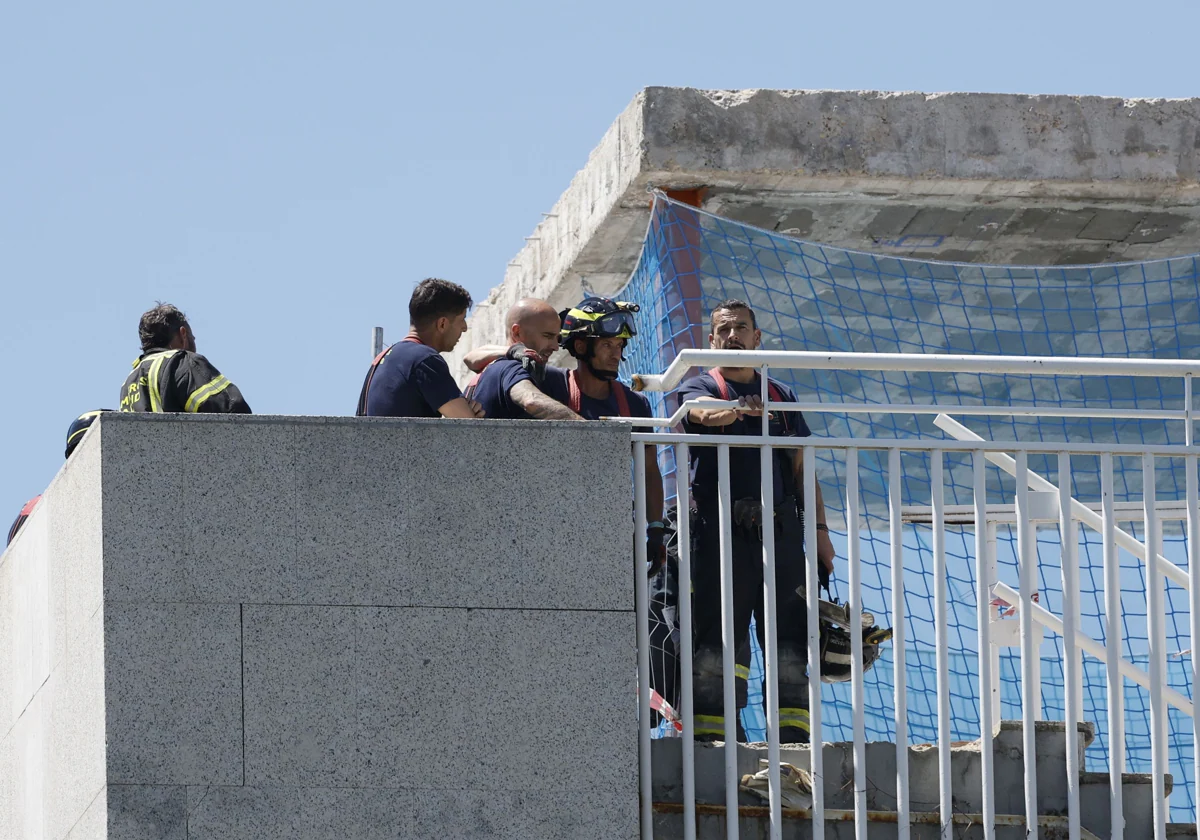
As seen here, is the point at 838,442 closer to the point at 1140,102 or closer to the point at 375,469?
the point at 375,469

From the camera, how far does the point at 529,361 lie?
7.26 metres

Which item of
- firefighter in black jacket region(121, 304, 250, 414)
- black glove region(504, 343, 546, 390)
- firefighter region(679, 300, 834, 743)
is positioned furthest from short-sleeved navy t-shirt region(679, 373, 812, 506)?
firefighter in black jacket region(121, 304, 250, 414)

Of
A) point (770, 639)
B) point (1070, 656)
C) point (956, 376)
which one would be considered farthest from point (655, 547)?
point (956, 376)

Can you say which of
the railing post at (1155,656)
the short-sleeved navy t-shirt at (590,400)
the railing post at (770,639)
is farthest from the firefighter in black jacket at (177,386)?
the railing post at (1155,656)

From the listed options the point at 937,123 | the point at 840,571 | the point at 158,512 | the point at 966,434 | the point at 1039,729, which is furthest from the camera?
the point at 840,571

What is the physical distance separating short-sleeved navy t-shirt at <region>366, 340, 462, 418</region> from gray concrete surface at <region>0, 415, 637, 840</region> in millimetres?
550

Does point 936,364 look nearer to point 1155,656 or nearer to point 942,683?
point 942,683

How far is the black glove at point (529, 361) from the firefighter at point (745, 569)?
21.5 inches

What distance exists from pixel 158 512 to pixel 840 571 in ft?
19.9

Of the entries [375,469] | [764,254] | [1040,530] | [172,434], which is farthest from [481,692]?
[1040,530]

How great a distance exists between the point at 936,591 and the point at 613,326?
169cm

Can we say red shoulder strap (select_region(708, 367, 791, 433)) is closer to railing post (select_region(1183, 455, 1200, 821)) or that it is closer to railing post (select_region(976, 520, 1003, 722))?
railing post (select_region(976, 520, 1003, 722))

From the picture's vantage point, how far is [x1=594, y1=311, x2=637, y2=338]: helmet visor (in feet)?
24.7

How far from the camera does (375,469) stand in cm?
620
